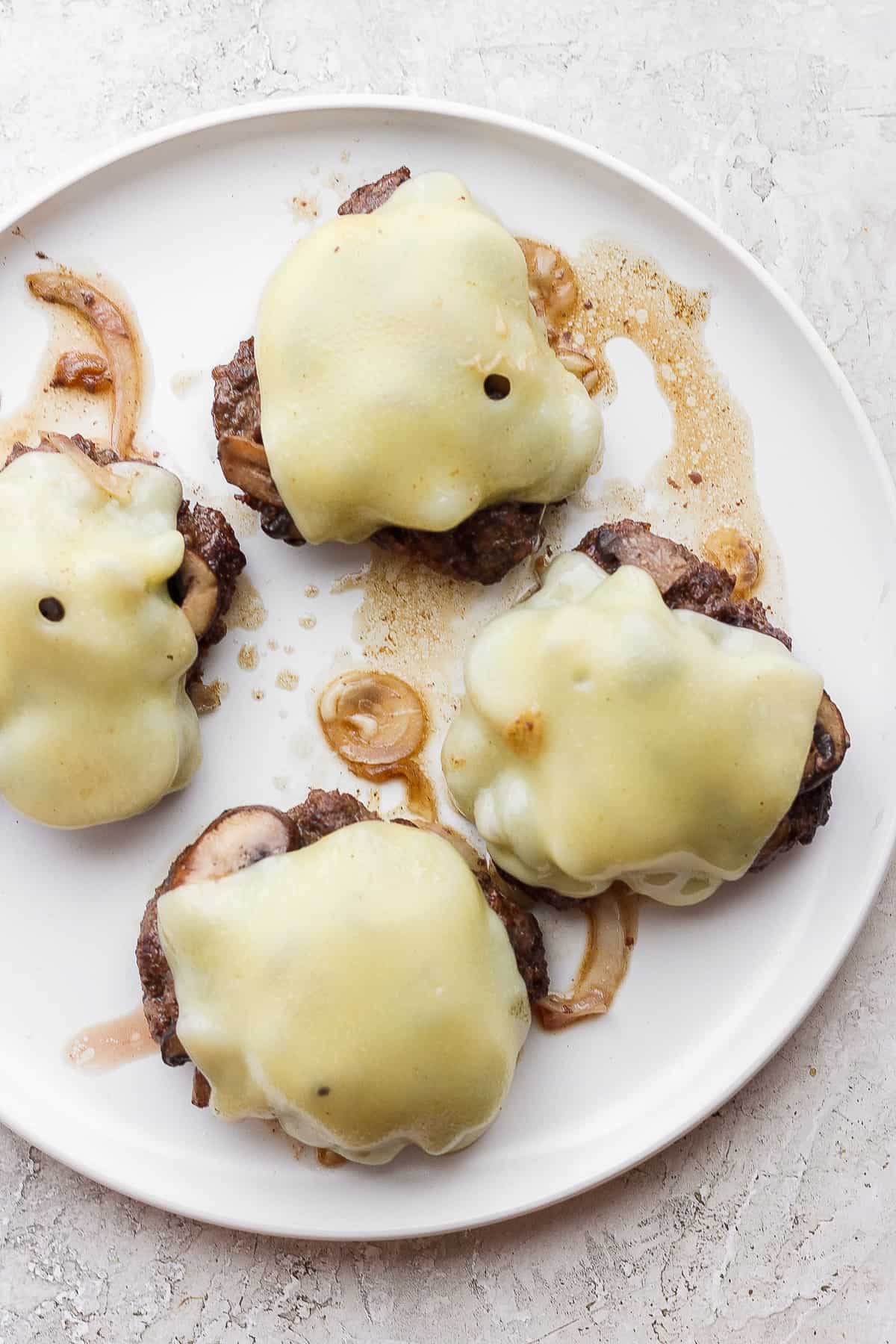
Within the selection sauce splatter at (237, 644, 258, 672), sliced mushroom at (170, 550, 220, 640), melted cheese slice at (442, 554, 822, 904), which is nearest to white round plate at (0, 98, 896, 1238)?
sauce splatter at (237, 644, 258, 672)

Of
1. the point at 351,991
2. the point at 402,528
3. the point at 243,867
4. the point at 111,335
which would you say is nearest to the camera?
the point at 351,991

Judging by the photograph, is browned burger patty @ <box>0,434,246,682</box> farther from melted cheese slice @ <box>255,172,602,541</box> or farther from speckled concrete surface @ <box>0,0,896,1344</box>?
speckled concrete surface @ <box>0,0,896,1344</box>

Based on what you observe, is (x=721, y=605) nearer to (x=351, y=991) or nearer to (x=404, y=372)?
(x=404, y=372)

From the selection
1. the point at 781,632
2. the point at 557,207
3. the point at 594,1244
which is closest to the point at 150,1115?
the point at 594,1244

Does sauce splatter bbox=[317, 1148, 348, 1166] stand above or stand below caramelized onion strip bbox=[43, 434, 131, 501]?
below

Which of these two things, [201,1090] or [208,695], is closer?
[201,1090]

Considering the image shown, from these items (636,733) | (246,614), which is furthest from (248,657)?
(636,733)

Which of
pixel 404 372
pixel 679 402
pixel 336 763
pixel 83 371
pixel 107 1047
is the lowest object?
pixel 107 1047

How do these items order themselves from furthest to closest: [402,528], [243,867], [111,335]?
[111,335] < [402,528] < [243,867]
